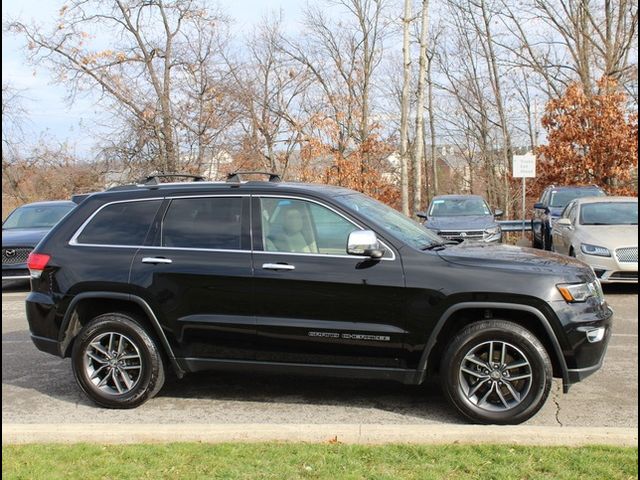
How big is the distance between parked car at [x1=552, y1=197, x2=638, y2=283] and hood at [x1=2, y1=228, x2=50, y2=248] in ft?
32.2

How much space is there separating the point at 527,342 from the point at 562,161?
19.8m

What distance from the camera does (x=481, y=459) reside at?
361 cm

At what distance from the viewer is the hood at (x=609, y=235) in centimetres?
955

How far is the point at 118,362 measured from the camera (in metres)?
4.98

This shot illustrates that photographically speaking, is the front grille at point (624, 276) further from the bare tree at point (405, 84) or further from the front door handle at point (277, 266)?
the bare tree at point (405, 84)

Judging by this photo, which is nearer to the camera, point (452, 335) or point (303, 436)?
point (303, 436)

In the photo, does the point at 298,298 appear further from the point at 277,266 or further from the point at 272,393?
the point at 272,393

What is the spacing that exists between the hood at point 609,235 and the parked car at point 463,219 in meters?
2.13

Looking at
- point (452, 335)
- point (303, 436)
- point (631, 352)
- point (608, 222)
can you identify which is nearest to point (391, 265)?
point (452, 335)

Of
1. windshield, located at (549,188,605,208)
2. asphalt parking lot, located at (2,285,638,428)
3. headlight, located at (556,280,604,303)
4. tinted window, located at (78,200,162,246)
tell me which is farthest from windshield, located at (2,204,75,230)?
windshield, located at (549,188,605,208)

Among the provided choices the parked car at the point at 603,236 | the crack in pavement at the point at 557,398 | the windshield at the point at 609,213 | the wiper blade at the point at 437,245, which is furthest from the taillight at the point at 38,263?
the windshield at the point at 609,213

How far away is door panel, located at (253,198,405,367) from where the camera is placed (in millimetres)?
4512

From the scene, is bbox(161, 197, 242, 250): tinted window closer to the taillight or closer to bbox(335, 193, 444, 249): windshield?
bbox(335, 193, 444, 249): windshield

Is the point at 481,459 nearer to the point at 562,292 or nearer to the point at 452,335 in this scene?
the point at 452,335
